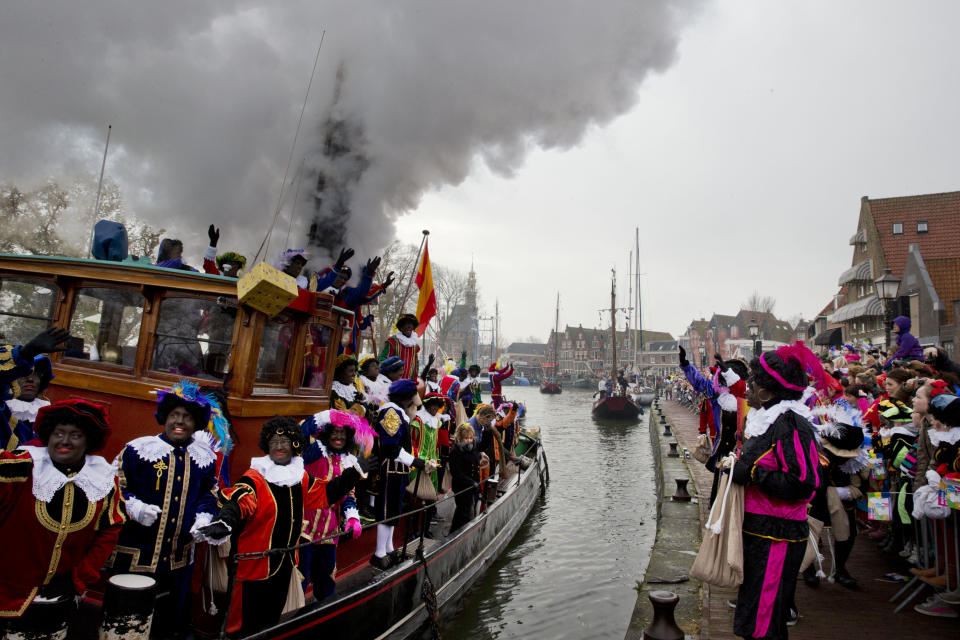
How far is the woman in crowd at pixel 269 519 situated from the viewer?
12.1 ft

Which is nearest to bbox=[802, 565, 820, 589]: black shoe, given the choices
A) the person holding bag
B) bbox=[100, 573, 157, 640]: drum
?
the person holding bag

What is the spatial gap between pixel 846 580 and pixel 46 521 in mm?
6663

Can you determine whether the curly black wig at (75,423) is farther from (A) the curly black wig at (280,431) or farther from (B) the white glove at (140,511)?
(A) the curly black wig at (280,431)

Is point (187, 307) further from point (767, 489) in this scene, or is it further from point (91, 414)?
point (767, 489)

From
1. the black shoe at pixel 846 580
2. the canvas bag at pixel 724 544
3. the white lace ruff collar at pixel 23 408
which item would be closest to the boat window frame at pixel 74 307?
the white lace ruff collar at pixel 23 408

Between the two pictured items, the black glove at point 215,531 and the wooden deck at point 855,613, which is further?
the wooden deck at point 855,613

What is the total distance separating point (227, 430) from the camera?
434 cm

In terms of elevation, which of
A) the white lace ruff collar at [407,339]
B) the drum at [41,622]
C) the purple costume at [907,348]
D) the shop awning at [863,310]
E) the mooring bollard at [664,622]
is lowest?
the mooring bollard at [664,622]

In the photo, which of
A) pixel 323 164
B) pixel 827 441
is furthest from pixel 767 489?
pixel 323 164

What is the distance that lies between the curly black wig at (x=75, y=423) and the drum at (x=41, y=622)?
0.74 m

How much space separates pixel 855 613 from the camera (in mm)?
5207

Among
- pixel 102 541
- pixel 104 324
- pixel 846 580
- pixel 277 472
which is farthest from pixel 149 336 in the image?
pixel 846 580

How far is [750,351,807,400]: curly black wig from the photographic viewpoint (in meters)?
3.77

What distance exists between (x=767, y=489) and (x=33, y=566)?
3.97 metres
